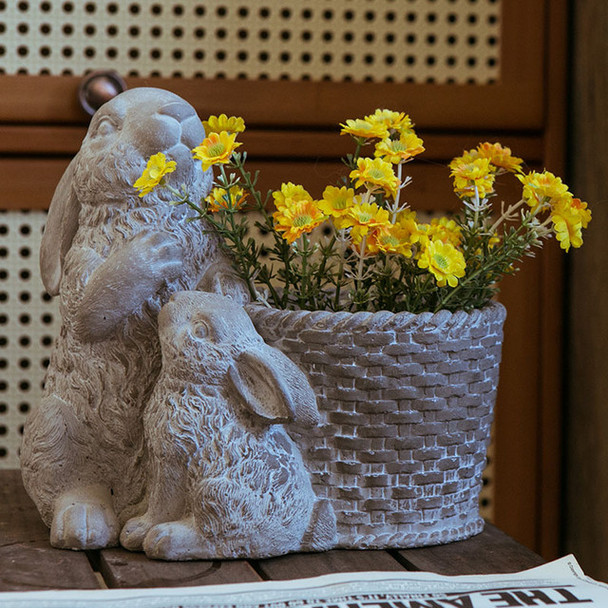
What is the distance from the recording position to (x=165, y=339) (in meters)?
0.88

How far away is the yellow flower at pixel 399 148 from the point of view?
0.92 metres

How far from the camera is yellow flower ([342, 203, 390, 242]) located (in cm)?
88

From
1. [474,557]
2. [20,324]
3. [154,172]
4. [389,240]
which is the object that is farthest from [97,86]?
[474,557]

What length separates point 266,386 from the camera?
0.87 m

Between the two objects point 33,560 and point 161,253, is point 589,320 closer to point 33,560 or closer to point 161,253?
point 161,253

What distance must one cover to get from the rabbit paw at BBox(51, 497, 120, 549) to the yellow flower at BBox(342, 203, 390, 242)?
0.37 metres

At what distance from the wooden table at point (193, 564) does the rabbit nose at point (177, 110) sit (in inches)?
17.0

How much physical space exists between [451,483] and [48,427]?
1.34 ft

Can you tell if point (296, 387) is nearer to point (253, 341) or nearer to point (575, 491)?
point (253, 341)

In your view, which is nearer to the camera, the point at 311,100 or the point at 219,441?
the point at 219,441

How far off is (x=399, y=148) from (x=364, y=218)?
3.7 inches

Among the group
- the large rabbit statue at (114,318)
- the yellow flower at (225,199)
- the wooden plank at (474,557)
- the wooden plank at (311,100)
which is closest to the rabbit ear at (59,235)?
the large rabbit statue at (114,318)

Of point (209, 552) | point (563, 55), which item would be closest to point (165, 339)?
point (209, 552)

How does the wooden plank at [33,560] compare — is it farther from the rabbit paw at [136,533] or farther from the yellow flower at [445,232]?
the yellow flower at [445,232]
